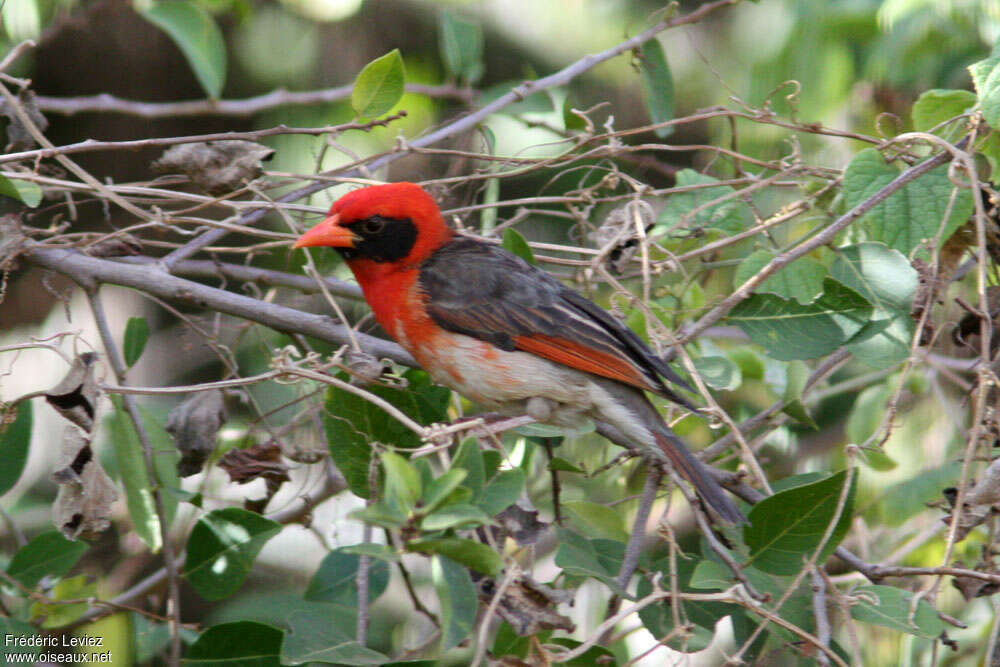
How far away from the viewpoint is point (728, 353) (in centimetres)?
394

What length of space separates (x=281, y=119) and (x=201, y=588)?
9.20 feet

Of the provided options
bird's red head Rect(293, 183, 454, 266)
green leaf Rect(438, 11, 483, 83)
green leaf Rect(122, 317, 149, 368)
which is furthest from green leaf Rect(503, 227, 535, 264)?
green leaf Rect(438, 11, 483, 83)

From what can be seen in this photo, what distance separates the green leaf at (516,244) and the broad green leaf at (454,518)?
144 cm

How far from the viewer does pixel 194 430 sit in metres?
3.02

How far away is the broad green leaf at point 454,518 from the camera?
1.95m

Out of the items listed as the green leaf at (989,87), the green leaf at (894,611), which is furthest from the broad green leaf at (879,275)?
the green leaf at (894,611)

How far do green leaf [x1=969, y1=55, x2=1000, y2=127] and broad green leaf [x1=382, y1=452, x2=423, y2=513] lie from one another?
1902mm

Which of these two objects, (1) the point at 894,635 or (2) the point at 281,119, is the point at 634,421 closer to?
(1) the point at 894,635

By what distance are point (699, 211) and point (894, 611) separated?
1.44 meters

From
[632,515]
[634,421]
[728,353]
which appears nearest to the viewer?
[634,421]

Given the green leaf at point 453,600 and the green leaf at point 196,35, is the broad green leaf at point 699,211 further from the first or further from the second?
the green leaf at point 196,35

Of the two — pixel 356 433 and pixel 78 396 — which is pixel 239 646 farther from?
pixel 78 396

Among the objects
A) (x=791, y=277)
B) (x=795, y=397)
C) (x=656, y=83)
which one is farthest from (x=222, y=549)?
(x=656, y=83)

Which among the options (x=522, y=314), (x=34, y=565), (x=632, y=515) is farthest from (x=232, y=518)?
(x=632, y=515)
